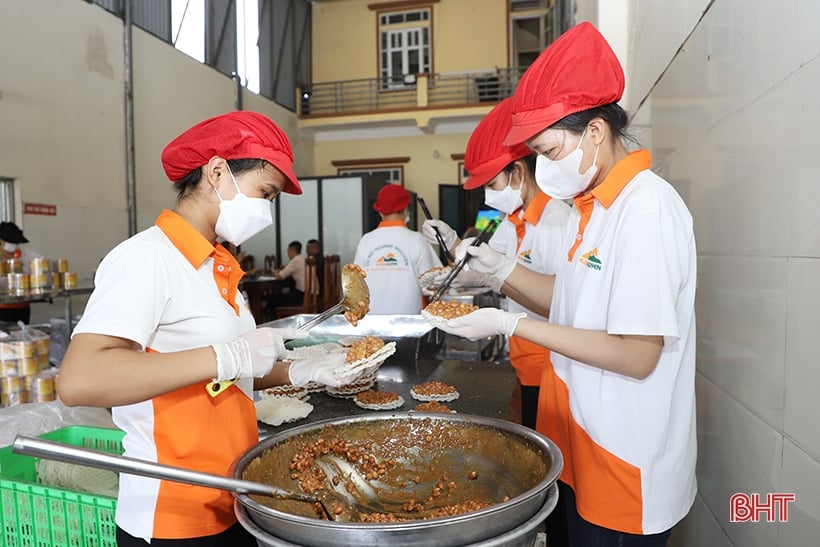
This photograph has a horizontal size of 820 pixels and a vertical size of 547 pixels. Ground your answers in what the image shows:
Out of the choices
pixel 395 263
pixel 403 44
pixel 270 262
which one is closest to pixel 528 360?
pixel 395 263

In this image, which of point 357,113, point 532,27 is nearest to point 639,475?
point 357,113

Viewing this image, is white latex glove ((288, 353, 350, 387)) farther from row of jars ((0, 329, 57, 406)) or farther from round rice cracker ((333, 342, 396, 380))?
row of jars ((0, 329, 57, 406))

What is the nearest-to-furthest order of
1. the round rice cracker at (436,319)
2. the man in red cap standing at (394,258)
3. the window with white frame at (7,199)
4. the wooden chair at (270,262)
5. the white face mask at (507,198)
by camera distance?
1. the round rice cracker at (436,319)
2. the white face mask at (507,198)
3. the man in red cap standing at (394,258)
4. the window with white frame at (7,199)
5. the wooden chair at (270,262)

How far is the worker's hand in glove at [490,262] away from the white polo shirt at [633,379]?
68 cm

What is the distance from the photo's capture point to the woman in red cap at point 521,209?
2.34m

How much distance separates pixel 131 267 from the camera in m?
1.11

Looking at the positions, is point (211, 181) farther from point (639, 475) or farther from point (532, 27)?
point (532, 27)

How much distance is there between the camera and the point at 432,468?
4.27 feet

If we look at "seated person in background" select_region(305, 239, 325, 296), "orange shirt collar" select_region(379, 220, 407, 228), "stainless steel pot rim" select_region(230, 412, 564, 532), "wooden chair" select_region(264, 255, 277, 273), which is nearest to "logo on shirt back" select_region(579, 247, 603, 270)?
"stainless steel pot rim" select_region(230, 412, 564, 532)

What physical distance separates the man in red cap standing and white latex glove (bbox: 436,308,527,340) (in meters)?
2.71

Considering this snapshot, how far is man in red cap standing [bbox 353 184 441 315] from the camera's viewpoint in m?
4.29

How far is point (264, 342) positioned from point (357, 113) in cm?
1040

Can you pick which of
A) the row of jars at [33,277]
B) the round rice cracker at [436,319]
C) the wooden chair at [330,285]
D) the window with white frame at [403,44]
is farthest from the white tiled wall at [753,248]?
the window with white frame at [403,44]

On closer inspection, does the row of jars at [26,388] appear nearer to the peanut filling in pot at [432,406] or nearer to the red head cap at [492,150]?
the peanut filling in pot at [432,406]
